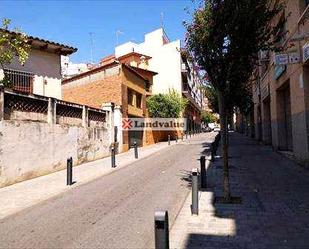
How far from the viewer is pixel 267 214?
709 centimetres

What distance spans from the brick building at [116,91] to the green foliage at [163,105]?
1.59 metres

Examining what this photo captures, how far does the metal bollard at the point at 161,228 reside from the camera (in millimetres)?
4172

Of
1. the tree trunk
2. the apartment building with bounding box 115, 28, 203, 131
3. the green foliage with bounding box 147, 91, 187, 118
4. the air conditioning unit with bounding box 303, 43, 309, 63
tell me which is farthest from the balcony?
the tree trunk

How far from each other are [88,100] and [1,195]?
1828cm

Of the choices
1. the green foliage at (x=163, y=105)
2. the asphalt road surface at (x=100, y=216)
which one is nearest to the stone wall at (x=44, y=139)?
the asphalt road surface at (x=100, y=216)

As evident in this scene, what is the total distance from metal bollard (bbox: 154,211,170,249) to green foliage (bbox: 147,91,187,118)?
1162 inches

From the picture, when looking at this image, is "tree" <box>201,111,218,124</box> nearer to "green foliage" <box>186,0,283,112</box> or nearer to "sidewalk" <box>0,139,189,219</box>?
"sidewalk" <box>0,139,189,219</box>

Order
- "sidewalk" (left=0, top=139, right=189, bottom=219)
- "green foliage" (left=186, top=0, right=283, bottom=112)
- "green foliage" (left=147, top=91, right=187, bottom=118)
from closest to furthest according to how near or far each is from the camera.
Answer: "green foliage" (left=186, top=0, right=283, bottom=112) < "sidewalk" (left=0, top=139, right=189, bottom=219) < "green foliage" (left=147, top=91, right=187, bottom=118)

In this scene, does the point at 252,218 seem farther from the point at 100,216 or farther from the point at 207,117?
the point at 207,117

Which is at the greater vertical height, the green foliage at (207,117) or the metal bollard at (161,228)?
the green foliage at (207,117)

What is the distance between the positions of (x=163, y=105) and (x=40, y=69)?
17.3 m

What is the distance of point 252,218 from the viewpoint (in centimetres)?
683

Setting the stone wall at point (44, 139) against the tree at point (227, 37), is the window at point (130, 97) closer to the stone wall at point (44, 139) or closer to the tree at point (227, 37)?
the stone wall at point (44, 139)

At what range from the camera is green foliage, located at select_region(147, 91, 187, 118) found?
1328 inches
